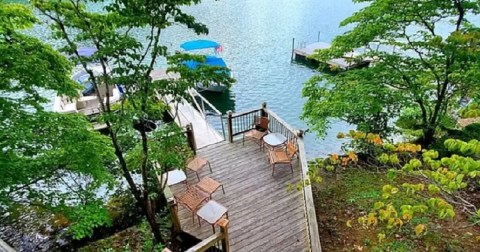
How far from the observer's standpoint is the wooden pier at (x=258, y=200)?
6586mm

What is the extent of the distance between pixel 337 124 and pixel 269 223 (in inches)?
339

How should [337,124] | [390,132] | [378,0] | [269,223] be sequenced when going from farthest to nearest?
[337,124] → [390,132] → [378,0] → [269,223]

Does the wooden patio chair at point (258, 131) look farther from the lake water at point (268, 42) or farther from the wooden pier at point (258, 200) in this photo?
the lake water at point (268, 42)

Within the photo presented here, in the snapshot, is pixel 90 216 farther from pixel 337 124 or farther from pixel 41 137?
pixel 337 124

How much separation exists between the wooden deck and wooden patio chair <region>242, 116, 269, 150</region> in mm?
194

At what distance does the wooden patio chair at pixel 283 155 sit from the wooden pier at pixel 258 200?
0.17 metres

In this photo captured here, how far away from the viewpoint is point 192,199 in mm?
7227

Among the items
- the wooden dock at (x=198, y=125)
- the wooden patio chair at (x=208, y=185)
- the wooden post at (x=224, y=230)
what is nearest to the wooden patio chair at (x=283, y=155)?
the wooden patio chair at (x=208, y=185)

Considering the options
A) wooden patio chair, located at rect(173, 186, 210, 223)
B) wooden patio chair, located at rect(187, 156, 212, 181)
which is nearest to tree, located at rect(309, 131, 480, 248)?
wooden patio chair, located at rect(173, 186, 210, 223)

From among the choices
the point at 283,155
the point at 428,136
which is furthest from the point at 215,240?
the point at 428,136

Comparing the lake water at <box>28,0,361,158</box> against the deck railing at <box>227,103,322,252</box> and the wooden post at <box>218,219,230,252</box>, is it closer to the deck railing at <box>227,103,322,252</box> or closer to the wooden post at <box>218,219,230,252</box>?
the deck railing at <box>227,103,322,252</box>

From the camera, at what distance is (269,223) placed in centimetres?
702

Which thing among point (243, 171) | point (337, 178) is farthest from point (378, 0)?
point (243, 171)

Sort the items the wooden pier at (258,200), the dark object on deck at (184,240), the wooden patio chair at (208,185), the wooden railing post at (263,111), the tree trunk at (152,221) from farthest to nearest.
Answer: the wooden railing post at (263,111) < the wooden patio chair at (208,185) < the dark object on deck at (184,240) < the wooden pier at (258,200) < the tree trunk at (152,221)
